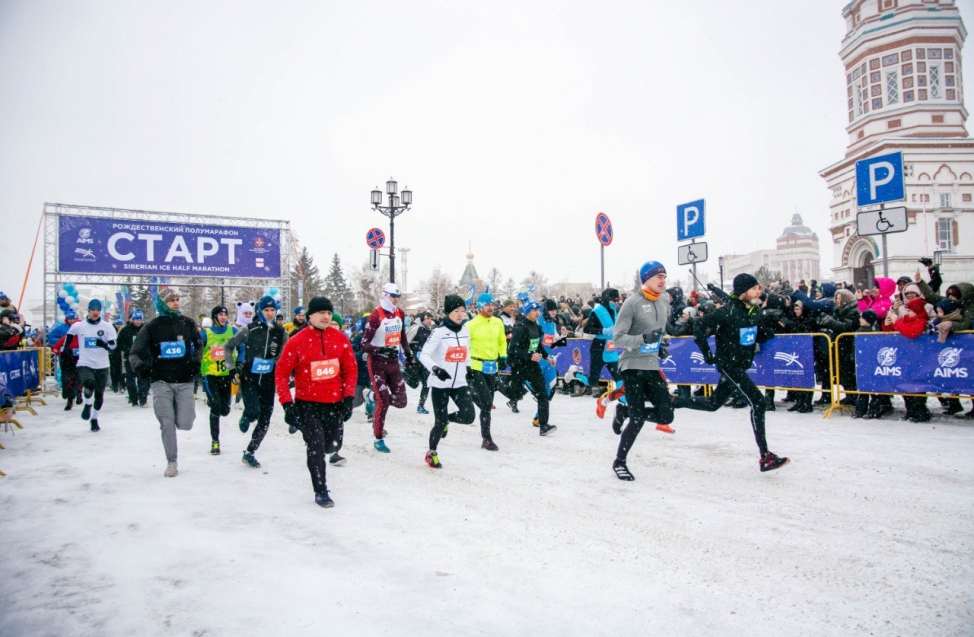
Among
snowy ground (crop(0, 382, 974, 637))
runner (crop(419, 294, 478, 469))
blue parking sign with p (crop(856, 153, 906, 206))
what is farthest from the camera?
blue parking sign with p (crop(856, 153, 906, 206))

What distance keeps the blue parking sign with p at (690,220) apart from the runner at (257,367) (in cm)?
845

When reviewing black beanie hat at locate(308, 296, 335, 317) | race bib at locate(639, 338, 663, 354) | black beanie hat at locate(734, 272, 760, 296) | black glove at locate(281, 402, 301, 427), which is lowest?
black glove at locate(281, 402, 301, 427)

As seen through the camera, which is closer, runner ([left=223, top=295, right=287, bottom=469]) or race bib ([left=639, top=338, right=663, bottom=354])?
race bib ([left=639, top=338, right=663, bottom=354])

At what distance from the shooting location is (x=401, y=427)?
9.89 metres

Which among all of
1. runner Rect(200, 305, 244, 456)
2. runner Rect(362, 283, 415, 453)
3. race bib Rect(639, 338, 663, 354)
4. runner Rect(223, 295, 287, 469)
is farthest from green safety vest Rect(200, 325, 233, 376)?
race bib Rect(639, 338, 663, 354)

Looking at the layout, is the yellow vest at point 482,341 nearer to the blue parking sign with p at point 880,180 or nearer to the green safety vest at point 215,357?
the green safety vest at point 215,357

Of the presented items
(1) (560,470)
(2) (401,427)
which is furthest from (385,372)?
(1) (560,470)

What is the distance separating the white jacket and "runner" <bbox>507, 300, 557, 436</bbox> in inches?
81.7

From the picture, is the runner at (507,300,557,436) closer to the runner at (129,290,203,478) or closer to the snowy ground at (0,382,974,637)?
the snowy ground at (0,382,974,637)

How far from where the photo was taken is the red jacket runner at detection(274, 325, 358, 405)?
534 centimetres

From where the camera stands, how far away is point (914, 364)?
348 inches

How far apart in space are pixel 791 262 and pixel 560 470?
167 m

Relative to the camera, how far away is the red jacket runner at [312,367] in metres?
5.34

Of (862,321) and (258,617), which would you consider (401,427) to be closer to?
(258,617)
